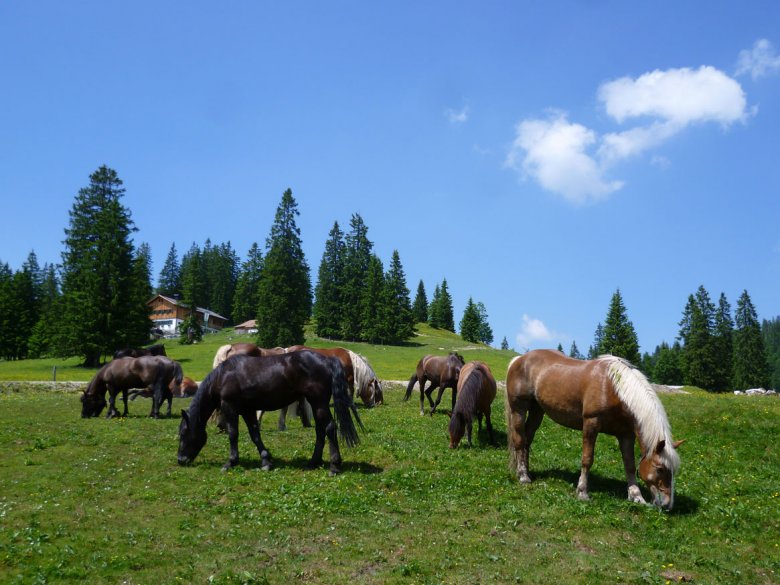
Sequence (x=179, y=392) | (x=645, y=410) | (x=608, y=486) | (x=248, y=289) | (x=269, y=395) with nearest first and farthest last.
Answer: (x=645, y=410) → (x=608, y=486) → (x=269, y=395) → (x=179, y=392) → (x=248, y=289)

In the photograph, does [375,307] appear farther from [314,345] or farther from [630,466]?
[630,466]

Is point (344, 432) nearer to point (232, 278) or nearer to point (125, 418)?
point (125, 418)

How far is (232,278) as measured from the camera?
13912cm

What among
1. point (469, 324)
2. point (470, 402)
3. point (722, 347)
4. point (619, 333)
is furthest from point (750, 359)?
point (470, 402)

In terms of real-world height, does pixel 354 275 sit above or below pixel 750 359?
above

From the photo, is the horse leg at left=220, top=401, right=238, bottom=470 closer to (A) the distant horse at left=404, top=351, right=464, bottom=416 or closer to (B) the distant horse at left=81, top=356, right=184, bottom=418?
(B) the distant horse at left=81, top=356, right=184, bottom=418

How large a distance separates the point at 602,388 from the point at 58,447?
13.7m

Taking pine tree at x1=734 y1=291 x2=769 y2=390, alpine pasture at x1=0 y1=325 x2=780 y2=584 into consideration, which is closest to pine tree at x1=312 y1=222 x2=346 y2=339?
pine tree at x1=734 y1=291 x2=769 y2=390

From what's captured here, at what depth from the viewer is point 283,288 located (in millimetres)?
72312

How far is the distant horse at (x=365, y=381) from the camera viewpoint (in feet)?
74.7

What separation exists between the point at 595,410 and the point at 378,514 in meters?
4.57

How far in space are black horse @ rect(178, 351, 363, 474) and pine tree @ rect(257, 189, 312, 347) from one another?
56.7 meters

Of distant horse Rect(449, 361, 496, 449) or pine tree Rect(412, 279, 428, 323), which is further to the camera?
pine tree Rect(412, 279, 428, 323)

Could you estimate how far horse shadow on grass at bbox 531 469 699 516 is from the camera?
32.4ft
